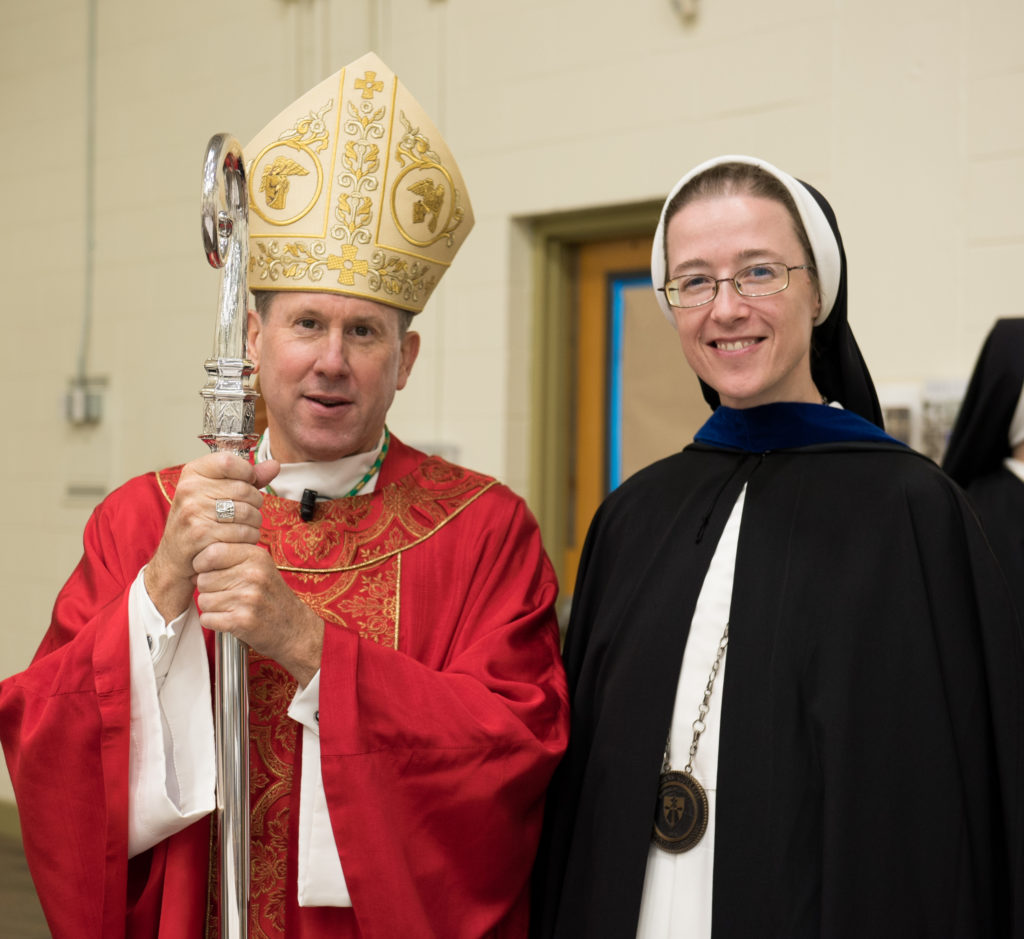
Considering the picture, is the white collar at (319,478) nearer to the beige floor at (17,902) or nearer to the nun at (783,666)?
the nun at (783,666)

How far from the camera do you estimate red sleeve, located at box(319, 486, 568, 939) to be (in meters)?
2.00

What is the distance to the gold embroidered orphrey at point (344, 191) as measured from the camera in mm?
2336

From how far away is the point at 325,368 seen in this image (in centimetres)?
223

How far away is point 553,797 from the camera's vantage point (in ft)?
7.63

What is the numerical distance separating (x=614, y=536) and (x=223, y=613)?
0.91 meters

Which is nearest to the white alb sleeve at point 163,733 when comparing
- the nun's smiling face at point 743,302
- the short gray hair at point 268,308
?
the short gray hair at point 268,308

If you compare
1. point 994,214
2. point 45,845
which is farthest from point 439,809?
point 994,214

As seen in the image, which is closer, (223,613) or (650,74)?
(223,613)

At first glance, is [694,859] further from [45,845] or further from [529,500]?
[529,500]

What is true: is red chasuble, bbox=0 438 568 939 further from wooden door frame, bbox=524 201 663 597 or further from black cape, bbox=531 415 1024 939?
wooden door frame, bbox=524 201 663 597

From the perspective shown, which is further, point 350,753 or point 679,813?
point 679,813

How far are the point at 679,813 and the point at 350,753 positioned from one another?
60 centimetres

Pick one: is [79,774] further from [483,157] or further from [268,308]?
[483,157]

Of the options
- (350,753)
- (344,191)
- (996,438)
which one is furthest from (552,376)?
(350,753)
